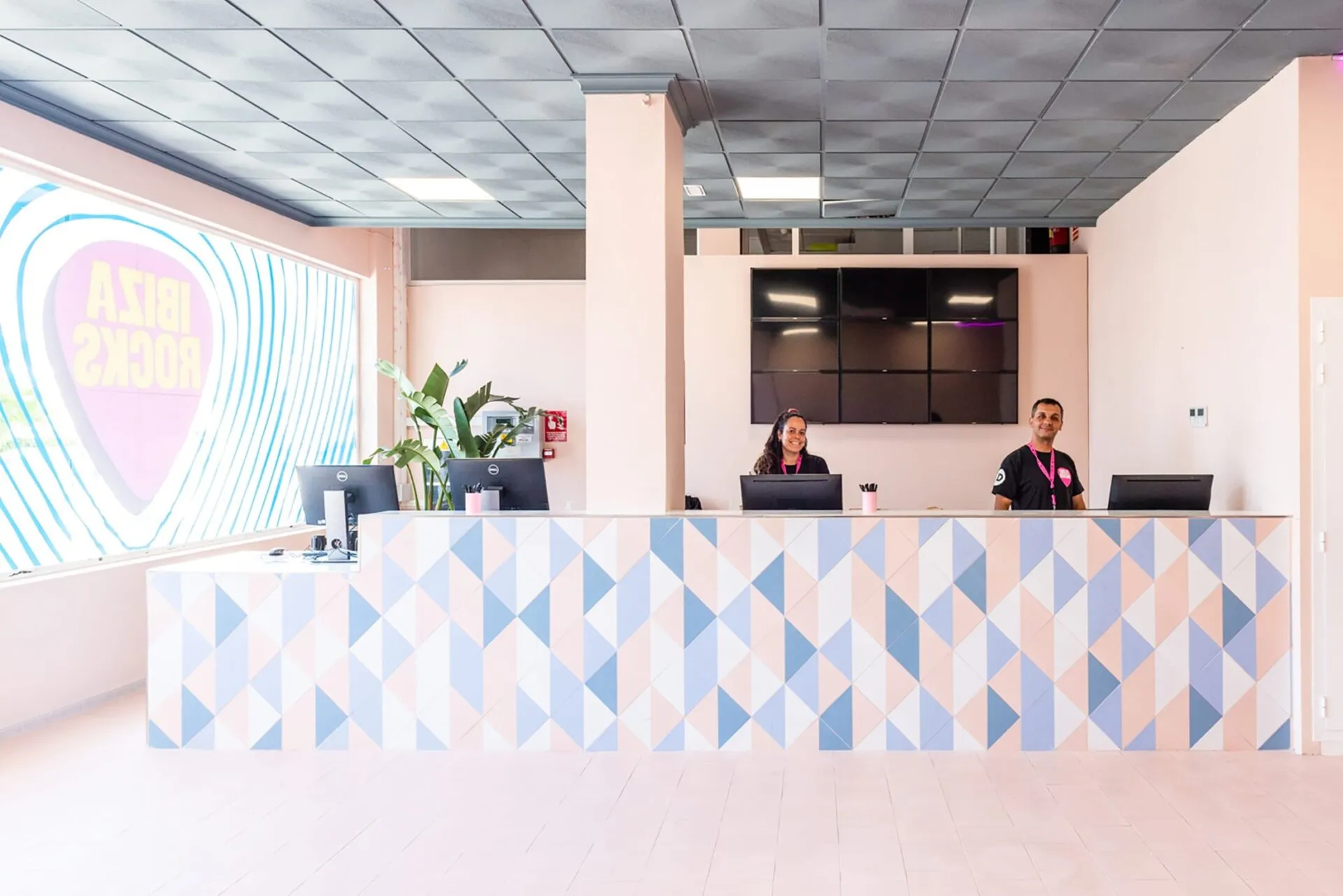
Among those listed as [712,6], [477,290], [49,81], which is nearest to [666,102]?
[712,6]

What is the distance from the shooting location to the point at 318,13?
12.1 ft

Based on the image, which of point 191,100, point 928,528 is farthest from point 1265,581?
point 191,100

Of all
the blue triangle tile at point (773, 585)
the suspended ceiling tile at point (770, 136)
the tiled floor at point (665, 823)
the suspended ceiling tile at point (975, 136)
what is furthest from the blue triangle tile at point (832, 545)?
the suspended ceiling tile at point (975, 136)

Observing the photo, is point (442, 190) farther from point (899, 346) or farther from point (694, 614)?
point (899, 346)

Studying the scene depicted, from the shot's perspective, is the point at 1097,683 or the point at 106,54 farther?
the point at 1097,683

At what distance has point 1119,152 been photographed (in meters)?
5.39

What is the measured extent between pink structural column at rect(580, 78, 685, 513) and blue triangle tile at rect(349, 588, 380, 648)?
109cm

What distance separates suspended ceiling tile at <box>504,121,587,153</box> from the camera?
4.93 metres

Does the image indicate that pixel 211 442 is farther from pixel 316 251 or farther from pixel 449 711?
pixel 449 711

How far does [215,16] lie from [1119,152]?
4.55 metres

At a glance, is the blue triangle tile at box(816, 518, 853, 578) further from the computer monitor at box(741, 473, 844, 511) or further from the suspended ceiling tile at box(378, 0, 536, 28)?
the suspended ceiling tile at box(378, 0, 536, 28)

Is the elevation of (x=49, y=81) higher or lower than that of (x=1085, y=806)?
higher

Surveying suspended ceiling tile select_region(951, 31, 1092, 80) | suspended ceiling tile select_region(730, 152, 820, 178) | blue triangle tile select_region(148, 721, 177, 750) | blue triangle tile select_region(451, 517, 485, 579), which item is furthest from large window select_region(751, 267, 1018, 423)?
blue triangle tile select_region(148, 721, 177, 750)

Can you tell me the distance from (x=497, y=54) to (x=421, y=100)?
69 centimetres
